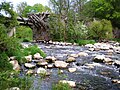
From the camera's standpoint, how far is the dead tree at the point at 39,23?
1150 inches

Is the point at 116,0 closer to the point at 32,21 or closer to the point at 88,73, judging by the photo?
the point at 32,21

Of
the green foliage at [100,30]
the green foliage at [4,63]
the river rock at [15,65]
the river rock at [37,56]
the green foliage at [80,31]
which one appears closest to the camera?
the green foliage at [4,63]


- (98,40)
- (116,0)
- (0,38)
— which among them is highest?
(116,0)

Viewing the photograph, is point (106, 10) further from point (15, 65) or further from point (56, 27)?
point (15, 65)

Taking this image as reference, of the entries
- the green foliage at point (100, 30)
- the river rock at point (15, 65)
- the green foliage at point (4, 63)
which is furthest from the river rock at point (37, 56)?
the green foliage at point (100, 30)

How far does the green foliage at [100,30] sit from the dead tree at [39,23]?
16.1 feet

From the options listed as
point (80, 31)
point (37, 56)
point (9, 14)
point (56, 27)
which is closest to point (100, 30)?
point (80, 31)

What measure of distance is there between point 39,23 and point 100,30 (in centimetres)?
679

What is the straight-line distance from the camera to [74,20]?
93.7ft

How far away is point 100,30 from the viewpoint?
2812cm

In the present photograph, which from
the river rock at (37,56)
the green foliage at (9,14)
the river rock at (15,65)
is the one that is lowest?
the river rock at (37,56)

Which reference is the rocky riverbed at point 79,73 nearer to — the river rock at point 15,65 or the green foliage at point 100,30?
the river rock at point 15,65

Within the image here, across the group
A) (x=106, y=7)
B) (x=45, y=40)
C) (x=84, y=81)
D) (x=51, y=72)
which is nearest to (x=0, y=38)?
(x=51, y=72)

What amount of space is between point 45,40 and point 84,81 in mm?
20124
